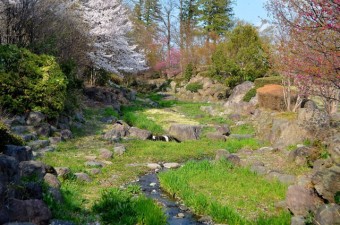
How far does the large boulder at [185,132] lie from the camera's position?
1717cm

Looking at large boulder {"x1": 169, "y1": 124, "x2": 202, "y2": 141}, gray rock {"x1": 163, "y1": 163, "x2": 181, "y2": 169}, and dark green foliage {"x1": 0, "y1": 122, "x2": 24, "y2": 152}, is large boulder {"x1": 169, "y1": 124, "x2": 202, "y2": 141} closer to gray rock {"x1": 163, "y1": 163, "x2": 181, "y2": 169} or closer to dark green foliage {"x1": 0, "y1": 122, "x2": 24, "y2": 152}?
gray rock {"x1": 163, "y1": 163, "x2": 181, "y2": 169}

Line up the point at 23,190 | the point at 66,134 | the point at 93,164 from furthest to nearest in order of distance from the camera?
the point at 66,134
the point at 93,164
the point at 23,190

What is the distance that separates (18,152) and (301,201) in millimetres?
5934

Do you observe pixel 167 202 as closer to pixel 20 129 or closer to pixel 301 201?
pixel 301 201

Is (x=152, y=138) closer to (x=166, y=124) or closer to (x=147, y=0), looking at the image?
(x=166, y=124)

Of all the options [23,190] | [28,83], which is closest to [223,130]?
[28,83]

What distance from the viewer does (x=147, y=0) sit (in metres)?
55.2

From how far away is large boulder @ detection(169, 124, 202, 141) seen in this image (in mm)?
17172

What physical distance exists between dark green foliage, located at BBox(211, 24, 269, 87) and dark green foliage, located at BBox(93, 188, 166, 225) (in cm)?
2391

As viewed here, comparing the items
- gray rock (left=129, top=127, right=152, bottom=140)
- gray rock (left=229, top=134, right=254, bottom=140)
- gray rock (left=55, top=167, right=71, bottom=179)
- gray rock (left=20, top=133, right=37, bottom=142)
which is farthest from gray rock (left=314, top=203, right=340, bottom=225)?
gray rock (left=129, top=127, right=152, bottom=140)

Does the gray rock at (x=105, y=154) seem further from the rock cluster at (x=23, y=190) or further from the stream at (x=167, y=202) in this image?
the rock cluster at (x=23, y=190)

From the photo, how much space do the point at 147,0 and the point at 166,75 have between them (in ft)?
42.9

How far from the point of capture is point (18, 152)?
26.3 feet

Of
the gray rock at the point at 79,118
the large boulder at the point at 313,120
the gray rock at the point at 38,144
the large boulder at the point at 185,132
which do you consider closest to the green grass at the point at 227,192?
the large boulder at the point at 313,120
